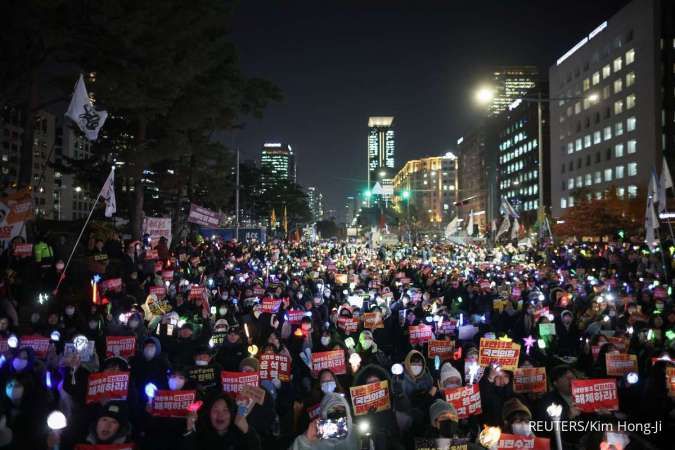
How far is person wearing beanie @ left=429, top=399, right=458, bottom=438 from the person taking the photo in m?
5.12

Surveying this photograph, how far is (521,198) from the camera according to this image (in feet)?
371

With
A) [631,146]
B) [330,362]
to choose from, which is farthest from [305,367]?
[631,146]

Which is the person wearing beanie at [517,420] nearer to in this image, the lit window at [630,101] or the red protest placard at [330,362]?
the red protest placard at [330,362]

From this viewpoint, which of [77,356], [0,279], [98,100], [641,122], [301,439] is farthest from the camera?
[641,122]

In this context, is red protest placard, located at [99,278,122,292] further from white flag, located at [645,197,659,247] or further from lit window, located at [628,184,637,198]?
lit window, located at [628,184,637,198]

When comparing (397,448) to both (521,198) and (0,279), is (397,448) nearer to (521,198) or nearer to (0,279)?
(0,279)

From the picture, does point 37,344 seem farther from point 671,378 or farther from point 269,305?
point 671,378

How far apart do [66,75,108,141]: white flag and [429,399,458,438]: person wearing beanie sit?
11.8 m

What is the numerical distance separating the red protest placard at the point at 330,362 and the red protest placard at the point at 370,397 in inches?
58.2

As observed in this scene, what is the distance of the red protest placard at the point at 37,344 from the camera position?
8203 mm

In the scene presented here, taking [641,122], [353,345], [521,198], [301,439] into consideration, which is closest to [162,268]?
[353,345]

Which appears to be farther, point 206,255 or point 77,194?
point 77,194

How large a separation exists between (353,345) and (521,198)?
109904 mm

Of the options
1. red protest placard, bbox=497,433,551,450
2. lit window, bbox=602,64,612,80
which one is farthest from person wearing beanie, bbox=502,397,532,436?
lit window, bbox=602,64,612,80
